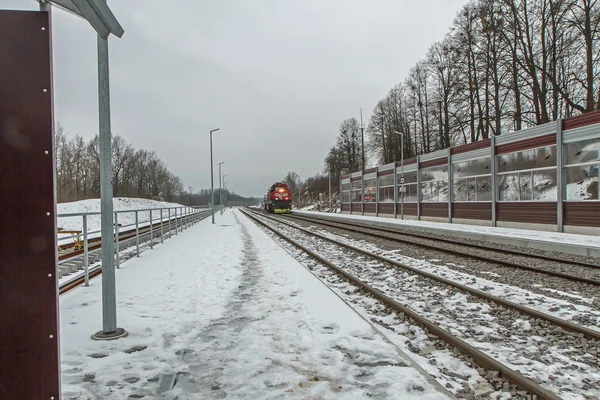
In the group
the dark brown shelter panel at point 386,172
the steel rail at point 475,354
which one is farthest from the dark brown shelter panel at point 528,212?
the steel rail at point 475,354

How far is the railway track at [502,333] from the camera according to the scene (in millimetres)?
3271

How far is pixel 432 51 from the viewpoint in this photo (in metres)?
40.0

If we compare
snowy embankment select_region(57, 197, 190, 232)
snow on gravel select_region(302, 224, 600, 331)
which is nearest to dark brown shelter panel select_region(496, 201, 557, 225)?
snow on gravel select_region(302, 224, 600, 331)

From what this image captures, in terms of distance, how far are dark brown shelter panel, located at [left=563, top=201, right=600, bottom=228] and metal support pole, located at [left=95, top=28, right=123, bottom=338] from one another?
1698cm

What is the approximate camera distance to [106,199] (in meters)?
4.09

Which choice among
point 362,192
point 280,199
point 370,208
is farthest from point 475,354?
point 280,199

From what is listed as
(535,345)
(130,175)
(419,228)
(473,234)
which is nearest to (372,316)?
(535,345)

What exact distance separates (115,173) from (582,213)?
6927cm

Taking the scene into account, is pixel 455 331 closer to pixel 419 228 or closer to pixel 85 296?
pixel 85 296

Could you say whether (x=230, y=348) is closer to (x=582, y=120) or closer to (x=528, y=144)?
(x=582, y=120)

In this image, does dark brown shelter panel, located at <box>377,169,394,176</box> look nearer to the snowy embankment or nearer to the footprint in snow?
the snowy embankment

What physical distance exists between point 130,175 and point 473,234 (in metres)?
70.8

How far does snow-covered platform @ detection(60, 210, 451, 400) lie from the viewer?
3.01 meters

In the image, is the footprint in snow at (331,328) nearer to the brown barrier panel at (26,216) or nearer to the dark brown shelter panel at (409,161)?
the brown barrier panel at (26,216)
